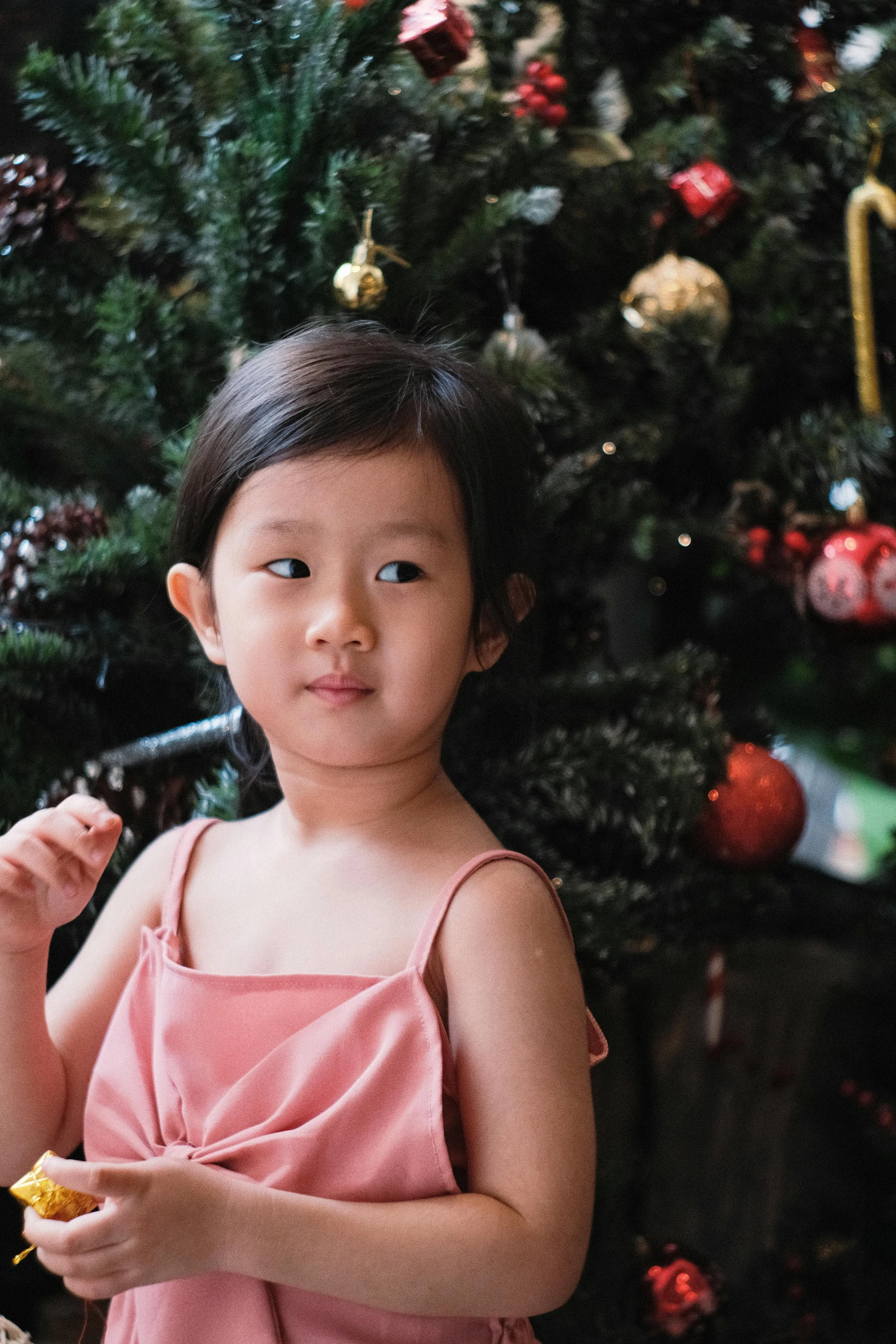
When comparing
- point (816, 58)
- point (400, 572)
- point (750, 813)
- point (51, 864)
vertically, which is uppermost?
point (816, 58)

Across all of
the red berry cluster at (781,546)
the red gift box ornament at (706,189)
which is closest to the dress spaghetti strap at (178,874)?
the red berry cluster at (781,546)

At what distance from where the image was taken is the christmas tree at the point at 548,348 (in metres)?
0.86

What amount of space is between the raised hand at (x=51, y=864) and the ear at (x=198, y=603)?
134mm

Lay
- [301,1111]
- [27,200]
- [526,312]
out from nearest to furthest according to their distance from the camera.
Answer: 1. [301,1111]
2. [27,200]
3. [526,312]

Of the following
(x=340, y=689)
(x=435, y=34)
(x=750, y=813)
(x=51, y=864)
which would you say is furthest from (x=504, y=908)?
(x=435, y=34)

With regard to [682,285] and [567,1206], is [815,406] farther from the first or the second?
[567,1206]

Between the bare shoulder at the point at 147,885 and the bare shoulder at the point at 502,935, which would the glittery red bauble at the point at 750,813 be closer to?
the bare shoulder at the point at 502,935

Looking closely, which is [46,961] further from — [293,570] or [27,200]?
[27,200]

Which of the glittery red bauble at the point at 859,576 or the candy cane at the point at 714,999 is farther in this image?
the candy cane at the point at 714,999

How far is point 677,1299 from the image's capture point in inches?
Answer: 40.4

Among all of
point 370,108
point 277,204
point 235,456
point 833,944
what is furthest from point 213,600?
point 833,944

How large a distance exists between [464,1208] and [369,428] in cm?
43

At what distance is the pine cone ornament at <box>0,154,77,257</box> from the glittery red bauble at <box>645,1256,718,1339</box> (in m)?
0.97

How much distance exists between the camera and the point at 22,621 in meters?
0.88
